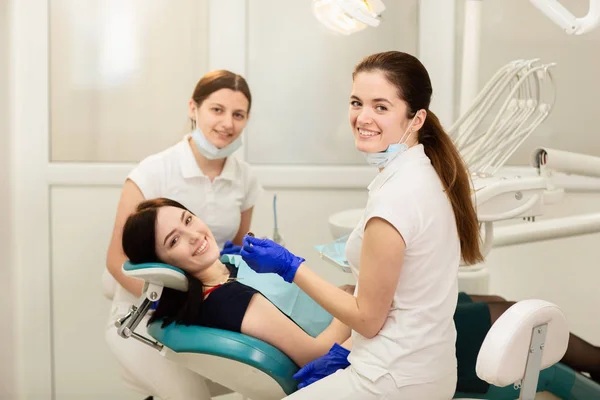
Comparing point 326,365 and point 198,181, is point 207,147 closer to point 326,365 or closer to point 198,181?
point 198,181

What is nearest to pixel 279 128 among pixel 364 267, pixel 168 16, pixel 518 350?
pixel 168 16

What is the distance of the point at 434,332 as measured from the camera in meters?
1.38

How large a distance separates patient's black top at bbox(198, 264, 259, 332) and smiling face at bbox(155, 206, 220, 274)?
0.35ft

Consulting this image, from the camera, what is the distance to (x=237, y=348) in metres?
1.54

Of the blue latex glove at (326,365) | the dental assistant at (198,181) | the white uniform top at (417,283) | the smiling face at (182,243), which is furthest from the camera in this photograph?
the dental assistant at (198,181)

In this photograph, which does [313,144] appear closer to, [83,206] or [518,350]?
[83,206]

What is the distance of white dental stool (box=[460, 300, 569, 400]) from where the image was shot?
1.23m

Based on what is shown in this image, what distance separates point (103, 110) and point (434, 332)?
1844 millimetres

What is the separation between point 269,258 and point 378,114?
0.37 m

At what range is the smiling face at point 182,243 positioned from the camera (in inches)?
68.6

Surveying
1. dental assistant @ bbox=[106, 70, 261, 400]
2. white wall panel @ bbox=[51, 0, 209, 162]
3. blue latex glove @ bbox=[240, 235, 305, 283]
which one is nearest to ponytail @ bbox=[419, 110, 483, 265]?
blue latex glove @ bbox=[240, 235, 305, 283]

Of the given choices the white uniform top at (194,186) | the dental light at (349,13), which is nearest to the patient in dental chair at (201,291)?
the white uniform top at (194,186)

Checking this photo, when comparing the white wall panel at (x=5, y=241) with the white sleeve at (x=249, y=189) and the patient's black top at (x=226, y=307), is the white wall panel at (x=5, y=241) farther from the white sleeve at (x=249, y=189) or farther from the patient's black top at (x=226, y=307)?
the patient's black top at (x=226, y=307)

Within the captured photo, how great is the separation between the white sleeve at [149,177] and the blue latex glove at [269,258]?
2.59 feet
